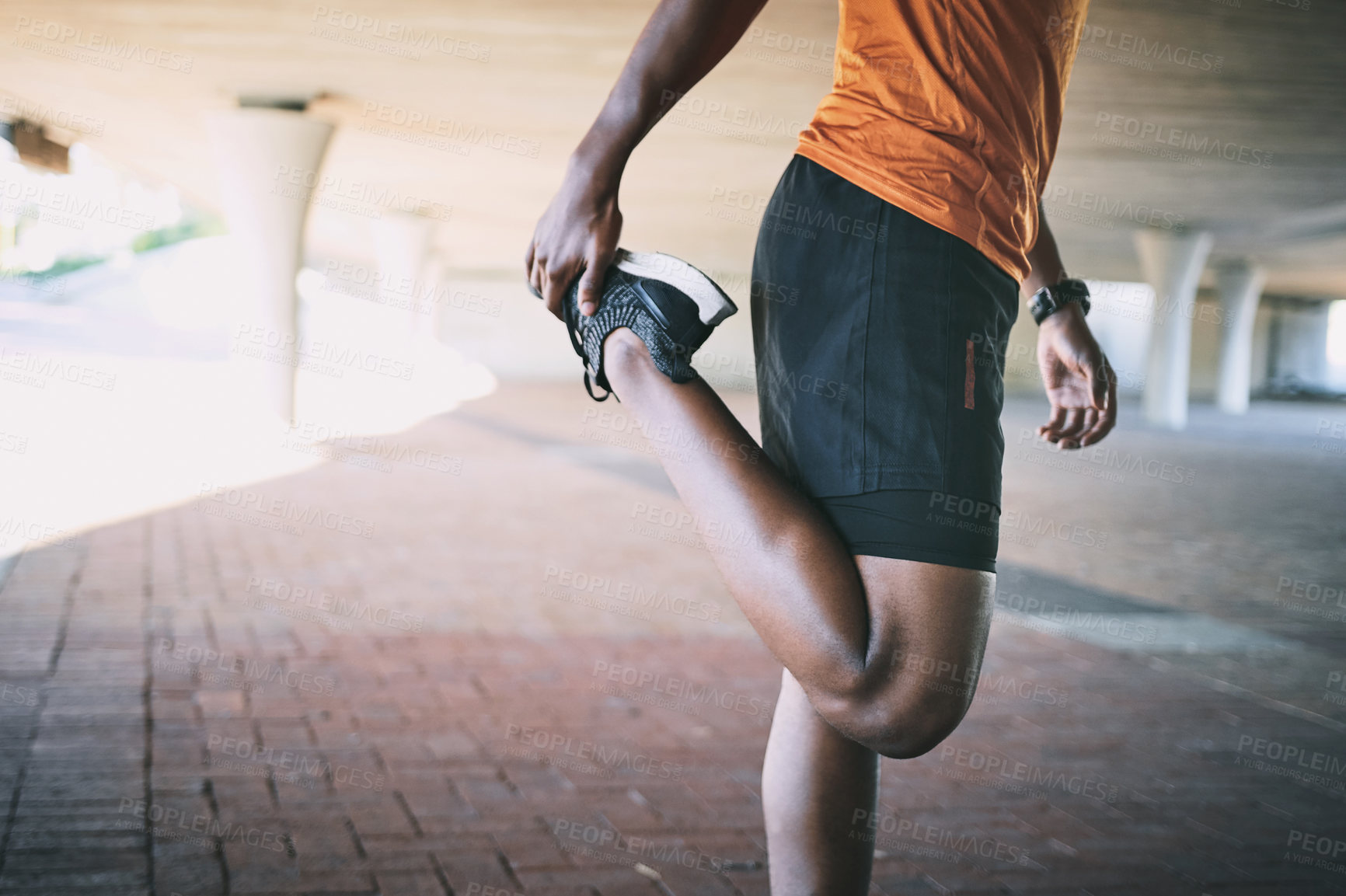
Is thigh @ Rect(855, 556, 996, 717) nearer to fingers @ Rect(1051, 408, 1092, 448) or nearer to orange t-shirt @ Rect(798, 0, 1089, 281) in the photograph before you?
orange t-shirt @ Rect(798, 0, 1089, 281)

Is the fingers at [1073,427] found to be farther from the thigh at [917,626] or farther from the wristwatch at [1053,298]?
the thigh at [917,626]

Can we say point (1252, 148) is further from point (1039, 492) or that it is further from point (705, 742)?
point (705, 742)

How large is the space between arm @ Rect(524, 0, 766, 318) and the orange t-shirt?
0.20 m

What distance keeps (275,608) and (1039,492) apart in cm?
780

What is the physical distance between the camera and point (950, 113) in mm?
1473

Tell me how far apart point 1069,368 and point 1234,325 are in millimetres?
30753

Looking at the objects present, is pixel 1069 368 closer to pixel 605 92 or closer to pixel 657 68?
pixel 657 68

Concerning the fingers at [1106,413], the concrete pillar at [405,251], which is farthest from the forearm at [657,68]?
the concrete pillar at [405,251]

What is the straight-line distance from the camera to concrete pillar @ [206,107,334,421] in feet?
41.2

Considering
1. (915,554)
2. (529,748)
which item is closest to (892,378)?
(915,554)

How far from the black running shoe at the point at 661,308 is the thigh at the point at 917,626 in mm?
378

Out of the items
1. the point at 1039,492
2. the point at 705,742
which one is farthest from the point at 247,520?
the point at 1039,492

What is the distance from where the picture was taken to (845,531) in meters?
1.44

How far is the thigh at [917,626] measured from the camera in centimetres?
139
